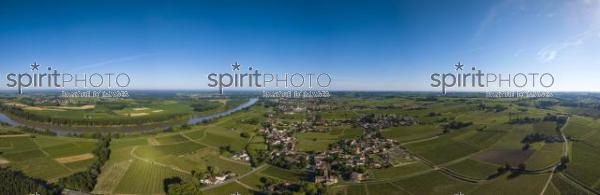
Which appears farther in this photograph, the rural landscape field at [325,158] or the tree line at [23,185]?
the rural landscape field at [325,158]

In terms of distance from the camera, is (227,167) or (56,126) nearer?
(227,167)

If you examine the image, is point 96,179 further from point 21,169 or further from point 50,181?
point 21,169

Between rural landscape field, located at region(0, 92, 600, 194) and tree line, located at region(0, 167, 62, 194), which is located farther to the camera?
rural landscape field, located at region(0, 92, 600, 194)

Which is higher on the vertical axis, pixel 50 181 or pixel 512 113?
pixel 512 113

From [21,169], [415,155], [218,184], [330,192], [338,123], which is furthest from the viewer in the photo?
[338,123]

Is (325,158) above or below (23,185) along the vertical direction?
above

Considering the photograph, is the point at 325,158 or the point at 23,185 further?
the point at 325,158

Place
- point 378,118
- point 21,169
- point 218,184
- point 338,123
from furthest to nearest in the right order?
point 378,118 < point 338,123 < point 21,169 < point 218,184

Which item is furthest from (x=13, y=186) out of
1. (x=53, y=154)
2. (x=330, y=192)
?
(x=330, y=192)
